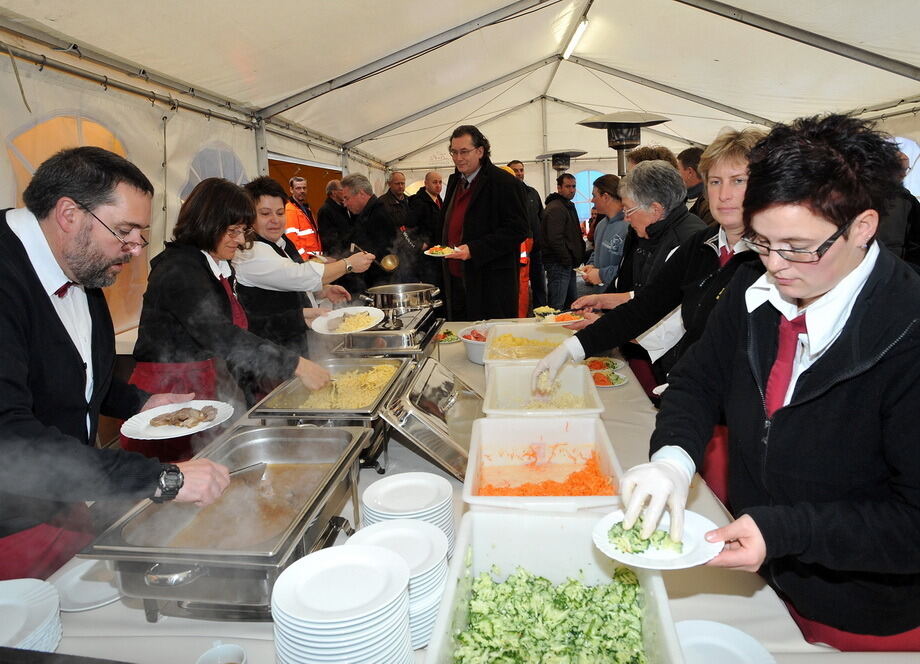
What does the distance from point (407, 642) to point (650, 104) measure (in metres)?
9.27

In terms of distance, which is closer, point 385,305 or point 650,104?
point 385,305

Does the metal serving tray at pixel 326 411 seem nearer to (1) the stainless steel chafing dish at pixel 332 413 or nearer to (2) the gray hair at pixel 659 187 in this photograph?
(1) the stainless steel chafing dish at pixel 332 413

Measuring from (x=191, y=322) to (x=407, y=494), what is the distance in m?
1.35

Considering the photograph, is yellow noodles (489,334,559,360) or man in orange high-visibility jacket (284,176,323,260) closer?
yellow noodles (489,334,559,360)

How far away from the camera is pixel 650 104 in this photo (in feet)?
28.5

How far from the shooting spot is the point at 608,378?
2637 mm

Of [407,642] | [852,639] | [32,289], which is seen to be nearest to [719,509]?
[852,639]

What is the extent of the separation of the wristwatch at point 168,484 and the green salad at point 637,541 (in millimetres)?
953

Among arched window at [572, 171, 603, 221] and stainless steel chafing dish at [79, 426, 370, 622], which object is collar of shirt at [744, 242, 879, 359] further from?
arched window at [572, 171, 603, 221]

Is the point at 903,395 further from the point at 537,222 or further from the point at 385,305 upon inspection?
the point at 537,222

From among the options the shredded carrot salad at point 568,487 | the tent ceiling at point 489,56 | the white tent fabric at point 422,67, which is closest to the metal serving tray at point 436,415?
the shredded carrot salad at point 568,487

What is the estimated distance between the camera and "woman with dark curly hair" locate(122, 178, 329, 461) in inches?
87.9

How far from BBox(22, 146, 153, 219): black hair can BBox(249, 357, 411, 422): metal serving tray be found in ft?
2.56

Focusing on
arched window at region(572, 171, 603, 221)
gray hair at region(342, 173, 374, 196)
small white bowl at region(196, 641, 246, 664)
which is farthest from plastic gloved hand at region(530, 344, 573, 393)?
arched window at region(572, 171, 603, 221)
